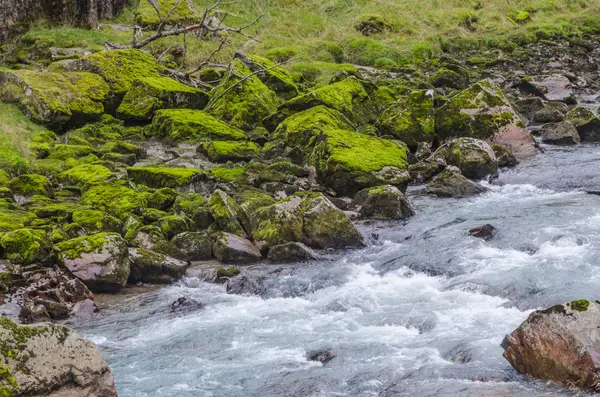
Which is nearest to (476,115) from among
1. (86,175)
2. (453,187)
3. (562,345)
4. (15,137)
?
(453,187)

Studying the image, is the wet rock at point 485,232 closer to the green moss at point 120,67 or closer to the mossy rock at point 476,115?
the mossy rock at point 476,115

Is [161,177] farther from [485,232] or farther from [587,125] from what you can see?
[587,125]

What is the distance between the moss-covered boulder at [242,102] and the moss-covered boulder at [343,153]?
1.34 metres

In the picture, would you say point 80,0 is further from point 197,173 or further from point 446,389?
point 446,389

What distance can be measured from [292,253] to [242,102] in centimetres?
832

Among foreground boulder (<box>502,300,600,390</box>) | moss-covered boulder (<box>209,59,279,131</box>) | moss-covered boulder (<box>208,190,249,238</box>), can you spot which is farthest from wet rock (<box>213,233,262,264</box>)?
moss-covered boulder (<box>209,59,279,131</box>)

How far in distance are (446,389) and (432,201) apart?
764 centimetres

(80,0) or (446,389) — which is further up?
(80,0)

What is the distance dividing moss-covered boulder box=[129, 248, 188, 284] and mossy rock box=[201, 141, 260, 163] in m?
5.44

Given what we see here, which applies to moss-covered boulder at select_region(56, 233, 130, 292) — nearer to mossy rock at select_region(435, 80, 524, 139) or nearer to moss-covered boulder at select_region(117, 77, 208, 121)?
moss-covered boulder at select_region(117, 77, 208, 121)

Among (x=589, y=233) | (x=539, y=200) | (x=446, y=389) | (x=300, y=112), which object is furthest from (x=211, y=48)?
(x=446, y=389)

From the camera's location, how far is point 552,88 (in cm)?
2253

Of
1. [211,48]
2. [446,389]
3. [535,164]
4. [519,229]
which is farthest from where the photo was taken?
[211,48]

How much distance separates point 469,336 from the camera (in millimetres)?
7656
